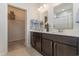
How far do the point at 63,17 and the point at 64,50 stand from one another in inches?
34.5

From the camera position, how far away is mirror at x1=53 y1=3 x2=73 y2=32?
2.22 meters

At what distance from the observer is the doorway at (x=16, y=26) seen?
2398 mm

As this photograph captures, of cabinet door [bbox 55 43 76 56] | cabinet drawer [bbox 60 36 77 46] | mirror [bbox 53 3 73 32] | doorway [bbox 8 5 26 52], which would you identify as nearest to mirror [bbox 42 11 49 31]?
mirror [bbox 53 3 73 32]

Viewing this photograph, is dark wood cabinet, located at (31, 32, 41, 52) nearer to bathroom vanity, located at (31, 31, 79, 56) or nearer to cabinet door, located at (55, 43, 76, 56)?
bathroom vanity, located at (31, 31, 79, 56)

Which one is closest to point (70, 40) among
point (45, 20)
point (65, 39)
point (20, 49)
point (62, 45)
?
point (65, 39)

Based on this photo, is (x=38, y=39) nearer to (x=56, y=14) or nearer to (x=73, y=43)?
(x=56, y=14)

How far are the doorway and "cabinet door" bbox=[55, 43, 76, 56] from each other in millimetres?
844

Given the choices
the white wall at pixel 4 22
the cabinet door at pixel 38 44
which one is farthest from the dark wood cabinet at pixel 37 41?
the white wall at pixel 4 22

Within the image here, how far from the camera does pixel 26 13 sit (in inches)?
94.2

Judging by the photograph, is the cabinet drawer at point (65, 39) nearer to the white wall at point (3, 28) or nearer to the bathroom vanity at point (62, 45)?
the bathroom vanity at point (62, 45)

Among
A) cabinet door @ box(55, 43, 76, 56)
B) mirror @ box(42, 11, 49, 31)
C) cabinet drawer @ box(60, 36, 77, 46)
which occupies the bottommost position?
cabinet door @ box(55, 43, 76, 56)

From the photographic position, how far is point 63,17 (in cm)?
241

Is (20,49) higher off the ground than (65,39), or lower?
lower

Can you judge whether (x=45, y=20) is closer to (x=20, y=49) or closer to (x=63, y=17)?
(x=63, y=17)
